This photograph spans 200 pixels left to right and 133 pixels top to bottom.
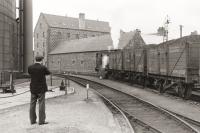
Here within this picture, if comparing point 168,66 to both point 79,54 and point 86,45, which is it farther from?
point 86,45

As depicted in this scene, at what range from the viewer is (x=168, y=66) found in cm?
1719

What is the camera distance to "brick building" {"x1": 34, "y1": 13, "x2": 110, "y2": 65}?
2493 inches

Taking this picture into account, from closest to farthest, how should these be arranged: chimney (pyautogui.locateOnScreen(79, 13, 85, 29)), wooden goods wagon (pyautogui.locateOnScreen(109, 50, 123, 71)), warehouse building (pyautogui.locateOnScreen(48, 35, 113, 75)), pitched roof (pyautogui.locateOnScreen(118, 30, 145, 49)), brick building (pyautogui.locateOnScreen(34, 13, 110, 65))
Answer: wooden goods wagon (pyautogui.locateOnScreen(109, 50, 123, 71)), pitched roof (pyautogui.locateOnScreen(118, 30, 145, 49)), warehouse building (pyautogui.locateOnScreen(48, 35, 113, 75)), brick building (pyautogui.locateOnScreen(34, 13, 110, 65)), chimney (pyautogui.locateOnScreen(79, 13, 85, 29))

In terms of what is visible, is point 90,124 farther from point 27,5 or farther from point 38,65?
point 27,5

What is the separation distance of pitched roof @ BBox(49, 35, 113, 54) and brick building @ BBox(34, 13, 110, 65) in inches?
93.7

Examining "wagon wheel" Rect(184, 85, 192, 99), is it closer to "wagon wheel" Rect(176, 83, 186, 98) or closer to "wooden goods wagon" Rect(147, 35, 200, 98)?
"wooden goods wagon" Rect(147, 35, 200, 98)

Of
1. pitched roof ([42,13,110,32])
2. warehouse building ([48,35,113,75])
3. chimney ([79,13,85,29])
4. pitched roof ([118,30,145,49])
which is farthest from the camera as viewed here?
chimney ([79,13,85,29])

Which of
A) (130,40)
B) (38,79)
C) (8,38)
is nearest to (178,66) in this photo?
(38,79)

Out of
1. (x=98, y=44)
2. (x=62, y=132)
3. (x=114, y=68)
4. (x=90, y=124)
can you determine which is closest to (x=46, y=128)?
(x=62, y=132)

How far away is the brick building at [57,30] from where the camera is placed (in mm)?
63312

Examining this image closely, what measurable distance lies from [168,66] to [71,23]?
53.3m

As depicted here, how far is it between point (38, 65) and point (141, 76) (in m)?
15.7

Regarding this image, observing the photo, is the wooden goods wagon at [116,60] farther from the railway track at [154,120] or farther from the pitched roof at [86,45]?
the railway track at [154,120]

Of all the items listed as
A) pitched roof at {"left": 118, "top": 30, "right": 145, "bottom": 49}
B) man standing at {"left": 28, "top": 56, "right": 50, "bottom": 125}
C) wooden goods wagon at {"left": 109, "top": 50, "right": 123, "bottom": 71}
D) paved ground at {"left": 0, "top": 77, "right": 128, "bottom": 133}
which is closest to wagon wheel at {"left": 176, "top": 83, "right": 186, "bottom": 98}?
paved ground at {"left": 0, "top": 77, "right": 128, "bottom": 133}
